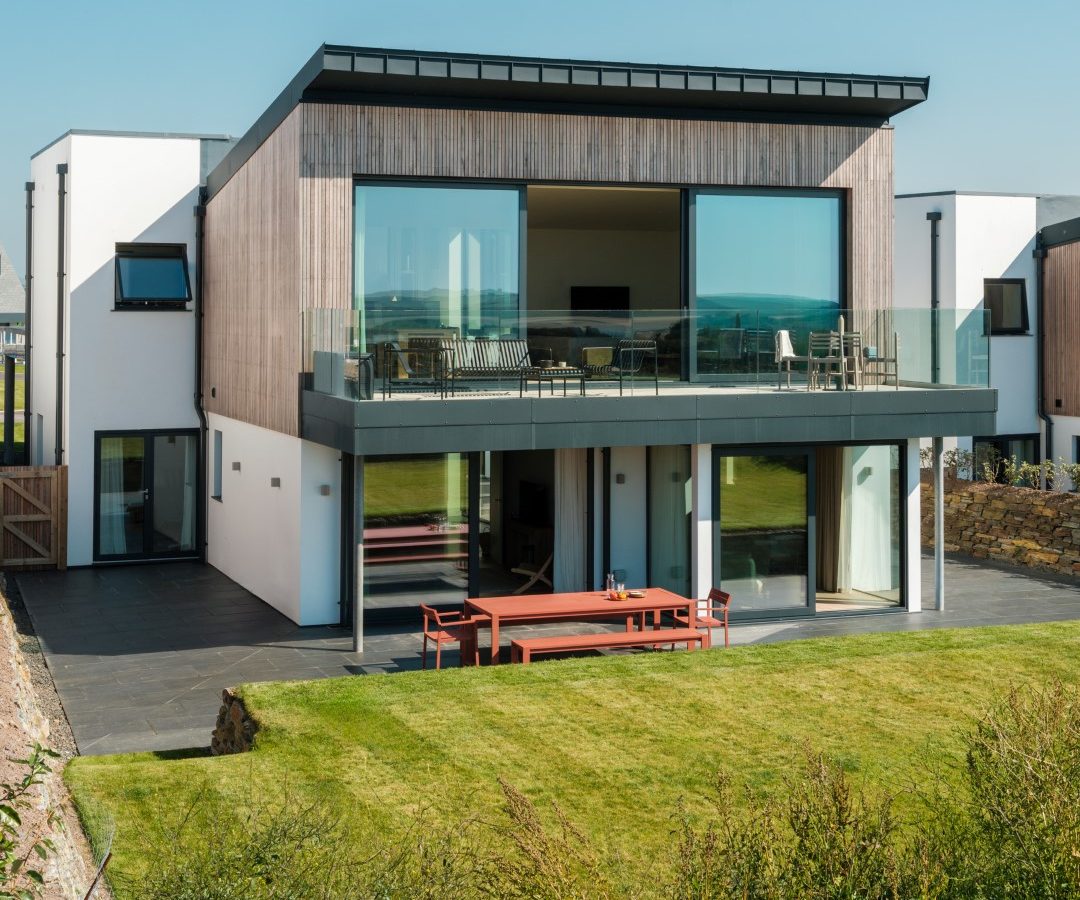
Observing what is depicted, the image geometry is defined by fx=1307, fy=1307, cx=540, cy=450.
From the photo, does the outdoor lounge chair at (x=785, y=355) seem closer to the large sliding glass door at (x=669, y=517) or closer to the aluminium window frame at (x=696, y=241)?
the aluminium window frame at (x=696, y=241)

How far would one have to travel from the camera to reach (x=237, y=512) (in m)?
Answer: 19.8

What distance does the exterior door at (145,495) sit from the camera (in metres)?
21.6

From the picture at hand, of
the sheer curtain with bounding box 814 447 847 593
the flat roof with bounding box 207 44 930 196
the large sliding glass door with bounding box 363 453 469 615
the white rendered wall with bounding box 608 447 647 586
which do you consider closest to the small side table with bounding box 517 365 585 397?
the large sliding glass door with bounding box 363 453 469 615

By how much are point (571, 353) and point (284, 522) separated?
4.56m

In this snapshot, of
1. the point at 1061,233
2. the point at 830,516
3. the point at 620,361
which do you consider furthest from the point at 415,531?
the point at 1061,233

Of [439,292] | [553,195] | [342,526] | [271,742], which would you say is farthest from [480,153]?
[271,742]

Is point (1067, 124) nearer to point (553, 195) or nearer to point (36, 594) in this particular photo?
point (553, 195)

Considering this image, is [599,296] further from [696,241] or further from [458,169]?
[458,169]

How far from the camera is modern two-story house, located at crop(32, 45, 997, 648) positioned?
15133mm

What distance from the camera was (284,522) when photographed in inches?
669

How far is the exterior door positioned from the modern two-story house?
3837mm

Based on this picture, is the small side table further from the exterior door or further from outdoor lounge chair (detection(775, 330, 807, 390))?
the exterior door

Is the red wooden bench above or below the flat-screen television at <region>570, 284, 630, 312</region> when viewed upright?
below

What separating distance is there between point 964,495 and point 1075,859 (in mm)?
16924
